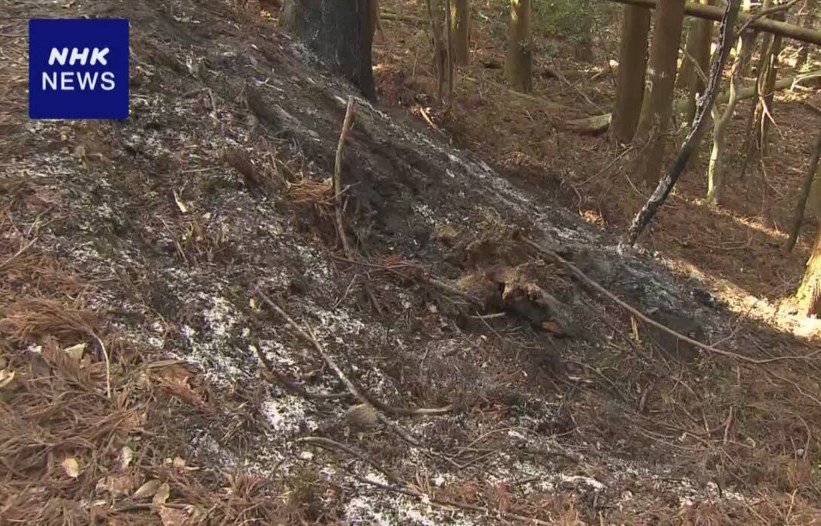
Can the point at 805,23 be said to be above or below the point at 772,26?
above

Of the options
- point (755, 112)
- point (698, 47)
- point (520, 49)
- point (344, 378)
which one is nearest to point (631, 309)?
point (344, 378)

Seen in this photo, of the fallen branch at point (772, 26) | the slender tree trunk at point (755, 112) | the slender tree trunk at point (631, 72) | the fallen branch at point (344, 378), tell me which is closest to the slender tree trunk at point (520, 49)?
the slender tree trunk at point (631, 72)

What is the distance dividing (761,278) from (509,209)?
3.48 meters

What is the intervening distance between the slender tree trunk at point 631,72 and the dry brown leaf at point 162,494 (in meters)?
8.09

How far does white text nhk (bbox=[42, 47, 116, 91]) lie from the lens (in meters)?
3.46

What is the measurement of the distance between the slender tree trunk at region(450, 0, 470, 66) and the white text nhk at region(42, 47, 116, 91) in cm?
692

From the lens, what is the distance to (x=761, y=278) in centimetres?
692

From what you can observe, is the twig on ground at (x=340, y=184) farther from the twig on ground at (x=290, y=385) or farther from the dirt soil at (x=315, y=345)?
the twig on ground at (x=290, y=385)

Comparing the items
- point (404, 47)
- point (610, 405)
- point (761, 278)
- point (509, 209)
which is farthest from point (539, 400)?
point (404, 47)

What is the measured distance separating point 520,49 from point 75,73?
26.6 feet

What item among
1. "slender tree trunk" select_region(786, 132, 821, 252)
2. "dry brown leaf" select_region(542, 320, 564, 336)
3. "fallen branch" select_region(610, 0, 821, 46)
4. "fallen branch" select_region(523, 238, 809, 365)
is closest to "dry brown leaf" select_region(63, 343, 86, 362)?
"dry brown leaf" select_region(542, 320, 564, 336)

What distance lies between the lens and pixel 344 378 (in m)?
2.95

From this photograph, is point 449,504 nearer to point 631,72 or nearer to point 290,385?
point 290,385

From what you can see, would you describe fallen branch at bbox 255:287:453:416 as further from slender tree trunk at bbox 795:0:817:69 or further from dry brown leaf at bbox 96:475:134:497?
slender tree trunk at bbox 795:0:817:69
